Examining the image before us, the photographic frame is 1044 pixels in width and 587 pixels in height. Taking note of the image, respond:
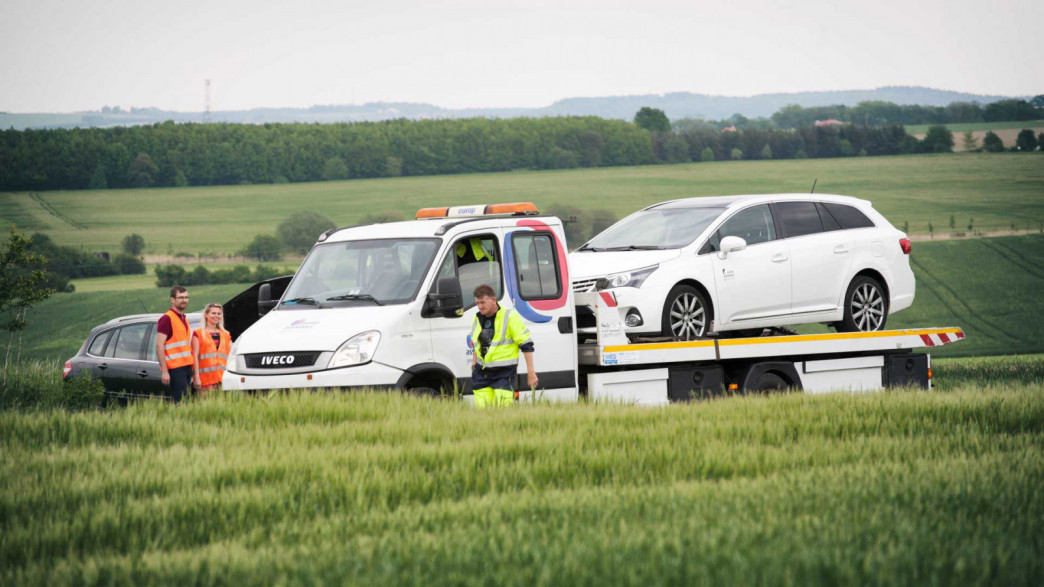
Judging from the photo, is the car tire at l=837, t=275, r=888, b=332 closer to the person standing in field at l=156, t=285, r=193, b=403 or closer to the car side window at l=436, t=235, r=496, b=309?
the car side window at l=436, t=235, r=496, b=309

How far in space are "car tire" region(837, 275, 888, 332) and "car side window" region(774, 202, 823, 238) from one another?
892mm

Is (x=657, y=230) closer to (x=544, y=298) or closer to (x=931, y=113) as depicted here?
(x=544, y=298)

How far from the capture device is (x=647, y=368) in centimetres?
1107

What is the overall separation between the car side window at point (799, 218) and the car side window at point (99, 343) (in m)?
10.0

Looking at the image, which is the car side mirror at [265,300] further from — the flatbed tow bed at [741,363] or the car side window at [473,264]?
the flatbed tow bed at [741,363]

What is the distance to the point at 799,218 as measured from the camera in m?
12.5

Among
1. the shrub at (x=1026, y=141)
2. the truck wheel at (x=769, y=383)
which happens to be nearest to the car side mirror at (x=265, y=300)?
the truck wheel at (x=769, y=383)

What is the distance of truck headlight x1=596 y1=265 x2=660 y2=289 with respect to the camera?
436 inches

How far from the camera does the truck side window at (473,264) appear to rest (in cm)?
1050

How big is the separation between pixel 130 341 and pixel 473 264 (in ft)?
23.8

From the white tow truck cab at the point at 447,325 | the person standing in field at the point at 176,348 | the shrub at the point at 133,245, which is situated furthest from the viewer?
the shrub at the point at 133,245

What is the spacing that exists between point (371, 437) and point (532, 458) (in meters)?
1.47

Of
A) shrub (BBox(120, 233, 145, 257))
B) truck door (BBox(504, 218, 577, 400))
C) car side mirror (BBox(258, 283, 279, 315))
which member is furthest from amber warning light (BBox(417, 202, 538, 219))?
shrub (BBox(120, 233, 145, 257))

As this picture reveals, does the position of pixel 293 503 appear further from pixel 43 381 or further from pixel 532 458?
pixel 43 381
